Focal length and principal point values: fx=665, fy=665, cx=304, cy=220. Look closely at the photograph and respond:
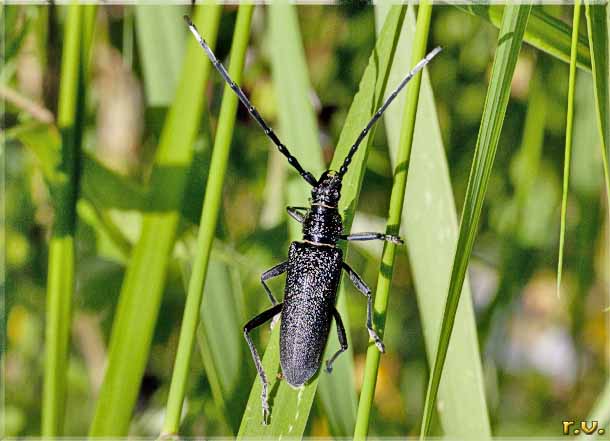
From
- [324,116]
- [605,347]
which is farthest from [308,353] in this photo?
[605,347]

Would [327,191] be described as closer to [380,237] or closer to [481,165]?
[380,237]

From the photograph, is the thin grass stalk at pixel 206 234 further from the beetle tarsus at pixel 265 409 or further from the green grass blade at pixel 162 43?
the green grass blade at pixel 162 43

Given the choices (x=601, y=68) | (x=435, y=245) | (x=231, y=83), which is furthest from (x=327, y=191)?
(x=601, y=68)

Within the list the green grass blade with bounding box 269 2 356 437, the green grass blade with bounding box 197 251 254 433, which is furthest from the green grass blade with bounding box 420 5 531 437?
the green grass blade with bounding box 197 251 254 433

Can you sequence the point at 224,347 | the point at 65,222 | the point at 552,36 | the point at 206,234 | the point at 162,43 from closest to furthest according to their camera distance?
the point at 206,234 → the point at 552,36 → the point at 65,222 → the point at 224,347 → the point at 162,43

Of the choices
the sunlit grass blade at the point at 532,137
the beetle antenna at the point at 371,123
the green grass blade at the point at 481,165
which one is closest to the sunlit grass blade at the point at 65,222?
the beetle antenna at the point at 371,123

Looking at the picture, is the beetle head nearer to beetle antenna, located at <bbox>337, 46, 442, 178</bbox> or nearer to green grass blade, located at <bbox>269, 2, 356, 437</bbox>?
green grass blade, located at <bbox>269, 2, 356, 437</bbox>

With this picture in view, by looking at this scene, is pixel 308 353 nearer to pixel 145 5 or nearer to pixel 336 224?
pixel 336 224
